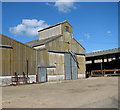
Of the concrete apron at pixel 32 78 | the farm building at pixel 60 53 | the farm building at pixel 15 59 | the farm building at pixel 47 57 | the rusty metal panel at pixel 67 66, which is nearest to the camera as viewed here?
the concrete apron at pixel 32 78

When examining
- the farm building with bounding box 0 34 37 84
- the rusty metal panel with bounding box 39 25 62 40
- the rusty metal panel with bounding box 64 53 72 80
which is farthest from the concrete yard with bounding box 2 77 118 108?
the rusty metal panel with bounding box 39 25 62 40

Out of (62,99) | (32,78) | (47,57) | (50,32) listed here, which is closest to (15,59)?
(32,78)

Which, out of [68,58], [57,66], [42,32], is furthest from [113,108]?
[42,32]

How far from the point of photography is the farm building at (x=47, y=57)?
959 inches

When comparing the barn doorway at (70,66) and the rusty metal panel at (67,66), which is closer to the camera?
the rusty metal panel at (67,66)

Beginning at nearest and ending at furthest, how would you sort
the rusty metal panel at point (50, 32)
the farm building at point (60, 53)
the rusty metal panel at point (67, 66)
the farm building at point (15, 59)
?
the farm building at point (15, 59)
the farm building at point (60, 53)
the rusty metal panel at point (67, 66)
the rusty metal panel at point (50, 32)

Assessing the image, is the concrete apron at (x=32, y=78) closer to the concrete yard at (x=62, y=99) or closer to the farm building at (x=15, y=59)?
the farm building at (x=15, y=59)

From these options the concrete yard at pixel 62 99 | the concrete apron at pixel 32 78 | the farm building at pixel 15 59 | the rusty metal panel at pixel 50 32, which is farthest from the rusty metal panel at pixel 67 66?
the concrete yard at pixel 62 99

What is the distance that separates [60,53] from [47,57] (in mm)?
3803

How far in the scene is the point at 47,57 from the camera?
30219mm

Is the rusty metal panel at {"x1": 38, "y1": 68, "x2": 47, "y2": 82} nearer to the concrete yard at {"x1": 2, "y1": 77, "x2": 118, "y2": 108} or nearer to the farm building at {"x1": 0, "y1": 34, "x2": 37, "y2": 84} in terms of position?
the farm building at {"x1": 0, "y1": 34, "x2": 37, "y2": 84}

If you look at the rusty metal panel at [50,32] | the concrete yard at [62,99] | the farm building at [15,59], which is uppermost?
the rusty metal panel at [50,32]

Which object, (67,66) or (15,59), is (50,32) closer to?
(67,66)

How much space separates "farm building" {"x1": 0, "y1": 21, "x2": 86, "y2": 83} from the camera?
959 inches
